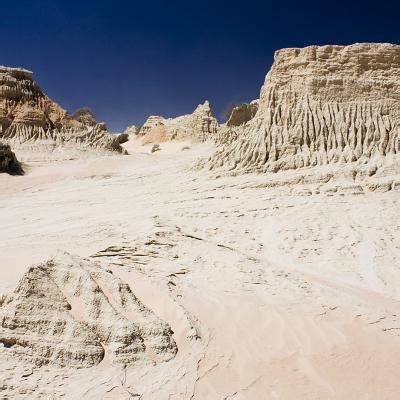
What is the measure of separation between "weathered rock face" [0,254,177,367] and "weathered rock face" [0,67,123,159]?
19.6m

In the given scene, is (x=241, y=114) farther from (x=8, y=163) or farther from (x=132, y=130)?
(x=132, y=130)

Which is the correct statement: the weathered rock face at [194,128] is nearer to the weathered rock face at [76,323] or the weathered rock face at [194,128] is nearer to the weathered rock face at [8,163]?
the weathered rock face at [8,163]

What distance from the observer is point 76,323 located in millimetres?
3660

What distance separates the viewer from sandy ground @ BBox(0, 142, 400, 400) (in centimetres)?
346

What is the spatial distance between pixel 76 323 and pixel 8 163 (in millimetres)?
15103

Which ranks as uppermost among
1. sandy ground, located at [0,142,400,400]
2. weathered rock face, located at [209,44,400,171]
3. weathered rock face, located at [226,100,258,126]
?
weathered rock face, located at [226,100,258,126]

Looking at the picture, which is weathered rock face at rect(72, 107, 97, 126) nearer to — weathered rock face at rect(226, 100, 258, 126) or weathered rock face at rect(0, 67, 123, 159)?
weathered rock face at rect(0, 67, 123, 159)

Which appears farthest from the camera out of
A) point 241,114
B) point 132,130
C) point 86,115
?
point 132,130

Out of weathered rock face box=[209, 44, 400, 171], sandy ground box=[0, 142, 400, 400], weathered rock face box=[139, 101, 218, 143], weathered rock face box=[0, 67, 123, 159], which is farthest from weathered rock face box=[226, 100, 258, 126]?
sandy ground box=[0, 142, 400, 400]

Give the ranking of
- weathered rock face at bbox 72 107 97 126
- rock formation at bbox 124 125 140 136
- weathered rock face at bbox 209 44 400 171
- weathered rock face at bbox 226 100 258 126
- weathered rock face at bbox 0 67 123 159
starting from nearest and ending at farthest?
weathered rock face at bbox 209 44 400 171 → weathered rock face at bbox 0 67 123 159 → weathered rock face at bbox 226 100 258 126 → weathered rock face at bbox 72 107 97 126 → rock formation at bbox 124 125 140 136

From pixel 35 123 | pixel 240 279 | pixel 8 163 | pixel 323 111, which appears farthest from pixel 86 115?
pixel 240 279

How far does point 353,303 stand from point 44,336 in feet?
11.3

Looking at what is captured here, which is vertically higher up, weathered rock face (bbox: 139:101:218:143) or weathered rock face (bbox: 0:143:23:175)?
weathered rock face (bbox: 139:101:218:143)

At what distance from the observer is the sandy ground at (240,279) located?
136 inches
